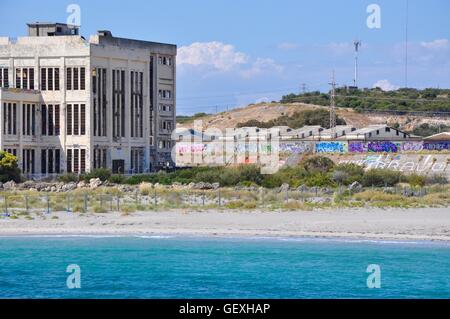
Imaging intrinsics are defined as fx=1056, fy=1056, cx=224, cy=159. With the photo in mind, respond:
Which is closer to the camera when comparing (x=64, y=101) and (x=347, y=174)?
(x=347, y=174)

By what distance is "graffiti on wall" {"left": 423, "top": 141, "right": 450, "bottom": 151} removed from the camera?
88631mm

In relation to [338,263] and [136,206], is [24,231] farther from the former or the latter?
[338,263]

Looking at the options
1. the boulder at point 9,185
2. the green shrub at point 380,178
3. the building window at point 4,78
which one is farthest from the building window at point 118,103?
the green shrub at point 380,178

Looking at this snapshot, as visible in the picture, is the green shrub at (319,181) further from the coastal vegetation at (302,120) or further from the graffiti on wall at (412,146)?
the coastal vegetation at (302,120)

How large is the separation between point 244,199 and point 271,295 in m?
23.6

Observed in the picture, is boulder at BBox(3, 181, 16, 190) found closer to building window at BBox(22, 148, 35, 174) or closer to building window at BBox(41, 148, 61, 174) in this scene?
building window at BBox(22, 148, 35, 174)

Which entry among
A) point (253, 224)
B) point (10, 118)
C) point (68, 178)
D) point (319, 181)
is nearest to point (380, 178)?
point (319, 181)

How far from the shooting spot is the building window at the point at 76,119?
7188cm

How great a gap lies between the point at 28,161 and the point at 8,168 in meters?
6.14

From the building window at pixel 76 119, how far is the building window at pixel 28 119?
7.58 feet

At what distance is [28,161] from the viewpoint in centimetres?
7200

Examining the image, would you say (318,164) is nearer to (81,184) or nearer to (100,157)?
(100,157)

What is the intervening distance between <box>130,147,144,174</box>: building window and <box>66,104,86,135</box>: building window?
5.97 metres

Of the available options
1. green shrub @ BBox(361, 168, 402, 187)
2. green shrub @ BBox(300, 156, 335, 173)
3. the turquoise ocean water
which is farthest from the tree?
the turquoise ocean water
